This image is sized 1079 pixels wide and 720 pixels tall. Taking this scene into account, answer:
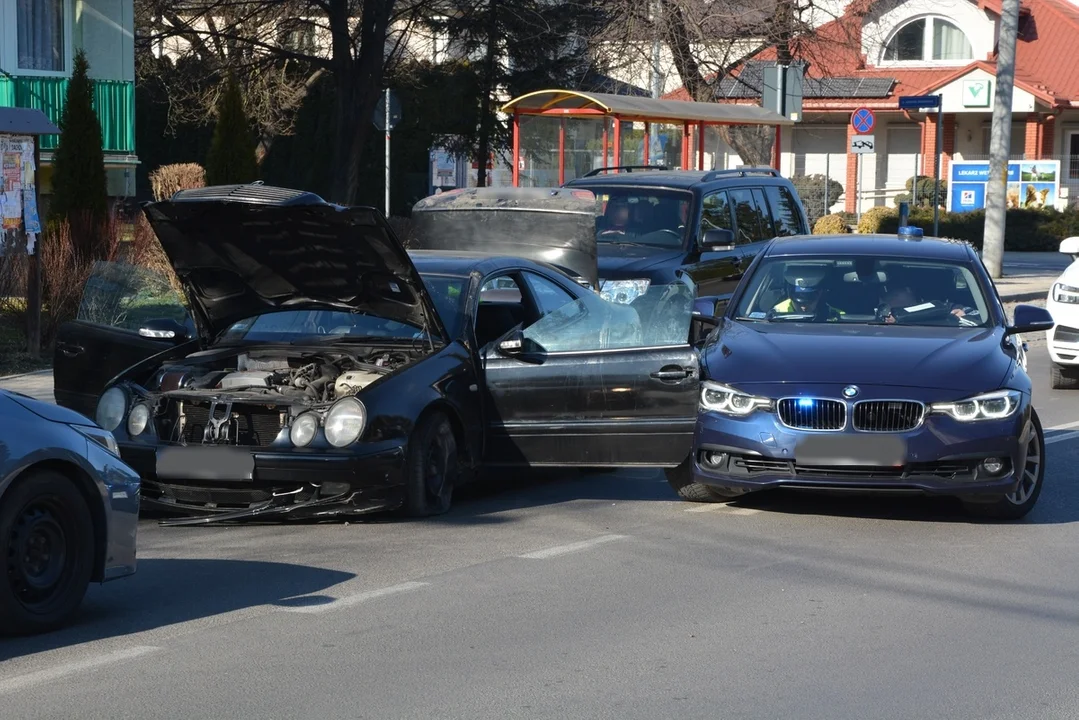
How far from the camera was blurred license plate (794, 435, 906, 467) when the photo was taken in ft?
26.3

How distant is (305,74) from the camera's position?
1378 inches

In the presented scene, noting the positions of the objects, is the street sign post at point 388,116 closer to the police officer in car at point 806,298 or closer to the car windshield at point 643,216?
the car windshield at point 643,216

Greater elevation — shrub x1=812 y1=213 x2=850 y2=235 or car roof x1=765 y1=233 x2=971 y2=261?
shrub x1=812 y1=213 x2=850 y2=235

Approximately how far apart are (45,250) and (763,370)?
382 inches

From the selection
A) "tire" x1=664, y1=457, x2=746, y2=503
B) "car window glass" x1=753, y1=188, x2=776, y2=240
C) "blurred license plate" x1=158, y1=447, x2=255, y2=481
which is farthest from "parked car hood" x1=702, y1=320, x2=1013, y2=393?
"car window glass" x1=753, y1=188, x2=776, y2=240

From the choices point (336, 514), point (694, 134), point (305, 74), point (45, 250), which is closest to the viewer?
point (336, 514)

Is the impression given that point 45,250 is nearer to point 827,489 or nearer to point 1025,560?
point 827,489

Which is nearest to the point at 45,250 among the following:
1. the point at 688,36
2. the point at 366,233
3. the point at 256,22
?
the point at 366,233

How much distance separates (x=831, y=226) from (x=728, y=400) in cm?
2975

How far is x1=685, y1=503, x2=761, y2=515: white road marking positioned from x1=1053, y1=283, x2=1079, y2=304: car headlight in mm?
6550

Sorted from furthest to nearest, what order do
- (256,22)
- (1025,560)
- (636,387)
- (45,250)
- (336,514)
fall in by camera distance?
(256,22), (45,250), (636,387), (336,514), (1025,560)

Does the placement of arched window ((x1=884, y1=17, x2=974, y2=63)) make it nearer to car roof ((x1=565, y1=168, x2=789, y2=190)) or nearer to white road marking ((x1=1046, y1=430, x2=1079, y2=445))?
car roof ((x1=565, y1=168, x2=789, y2=190))

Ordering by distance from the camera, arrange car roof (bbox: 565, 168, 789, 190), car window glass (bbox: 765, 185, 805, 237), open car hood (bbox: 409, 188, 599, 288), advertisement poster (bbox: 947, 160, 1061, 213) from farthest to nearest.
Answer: advertisement poster (bbox: 947, 160, 1061, 213), car window glass (bbox: 765, 185, 805, 237), car roof (bbox: 565, 168, 789, 190), open car hood (bbox: 409, 188, 599, 288)

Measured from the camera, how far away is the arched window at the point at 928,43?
54.4 meters
